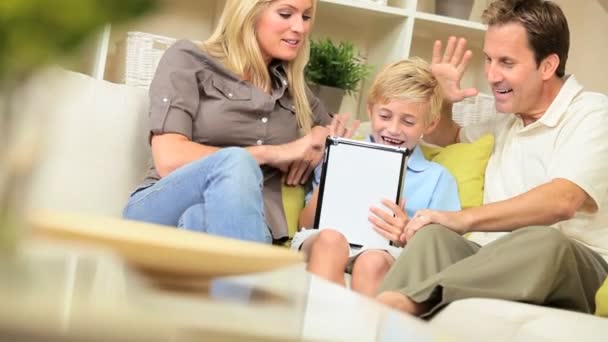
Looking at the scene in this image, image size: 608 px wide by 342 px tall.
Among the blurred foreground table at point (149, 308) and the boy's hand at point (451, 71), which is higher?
the boy's hand at point (451, 71)

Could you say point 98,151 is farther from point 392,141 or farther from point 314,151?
point 392,141

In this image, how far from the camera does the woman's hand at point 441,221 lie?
2.12 meters

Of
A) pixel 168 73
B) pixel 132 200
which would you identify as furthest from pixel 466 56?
pixel 132 200

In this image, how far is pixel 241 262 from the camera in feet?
2.22

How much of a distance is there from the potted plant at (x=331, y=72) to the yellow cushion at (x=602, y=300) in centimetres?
115

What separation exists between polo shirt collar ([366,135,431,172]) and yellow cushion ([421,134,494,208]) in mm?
71

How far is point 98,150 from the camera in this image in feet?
7.32

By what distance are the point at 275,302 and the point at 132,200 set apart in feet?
4.85

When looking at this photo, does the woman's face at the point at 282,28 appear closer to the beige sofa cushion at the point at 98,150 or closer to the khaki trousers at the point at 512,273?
the beige sofa cushion at the point at 98,150

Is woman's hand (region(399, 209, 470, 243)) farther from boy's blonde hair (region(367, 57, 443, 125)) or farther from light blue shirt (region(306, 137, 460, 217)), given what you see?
boy's blonde hair (region(367, 57, 443, 125))

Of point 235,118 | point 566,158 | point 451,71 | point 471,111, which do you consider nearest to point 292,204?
point 235,118

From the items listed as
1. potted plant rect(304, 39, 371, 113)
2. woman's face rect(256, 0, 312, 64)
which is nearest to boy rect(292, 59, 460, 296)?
woman's face rect(256, 0, 312, 64)

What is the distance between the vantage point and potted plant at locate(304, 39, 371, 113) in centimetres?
281

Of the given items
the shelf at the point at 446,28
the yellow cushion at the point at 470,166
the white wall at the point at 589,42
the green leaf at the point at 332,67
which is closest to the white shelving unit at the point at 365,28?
the shelf at the point at 446,28
